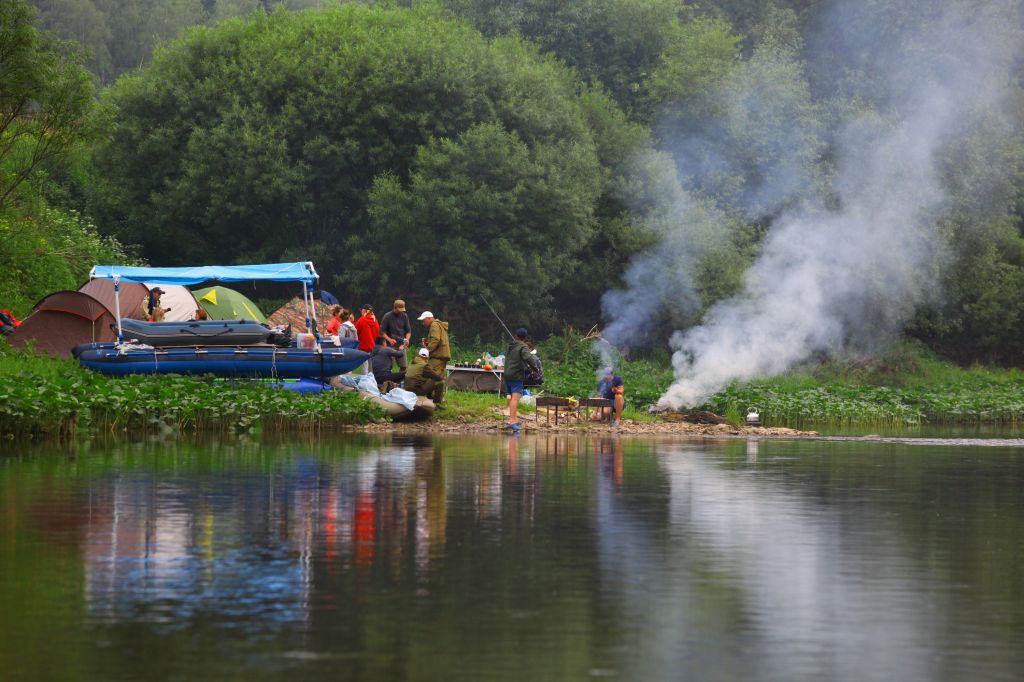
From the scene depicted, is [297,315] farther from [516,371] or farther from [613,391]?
[516,371]

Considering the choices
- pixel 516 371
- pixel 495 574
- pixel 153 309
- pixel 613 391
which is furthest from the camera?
pixel 153 309

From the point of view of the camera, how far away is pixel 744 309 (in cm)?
4541

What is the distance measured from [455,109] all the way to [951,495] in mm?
37788

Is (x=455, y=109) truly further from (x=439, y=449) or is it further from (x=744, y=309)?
(x=439, y=449)

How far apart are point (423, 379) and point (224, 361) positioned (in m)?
4.15

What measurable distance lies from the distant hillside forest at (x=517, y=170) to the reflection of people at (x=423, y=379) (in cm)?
1788

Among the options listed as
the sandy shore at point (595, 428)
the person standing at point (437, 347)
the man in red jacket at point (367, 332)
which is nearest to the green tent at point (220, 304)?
the man in red jacket at point (367, 332)

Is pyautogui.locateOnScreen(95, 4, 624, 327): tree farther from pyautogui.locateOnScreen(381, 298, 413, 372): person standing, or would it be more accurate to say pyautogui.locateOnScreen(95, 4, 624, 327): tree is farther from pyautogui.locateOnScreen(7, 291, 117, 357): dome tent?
pyautogui.locateOnScreen(381, 298, 413, 372): person standing

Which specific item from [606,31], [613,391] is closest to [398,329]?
[613,391]

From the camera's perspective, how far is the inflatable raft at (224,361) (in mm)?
31062

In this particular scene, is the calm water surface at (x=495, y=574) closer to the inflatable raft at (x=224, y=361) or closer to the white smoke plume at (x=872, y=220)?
the inflatable raft at (x=224, y=361)

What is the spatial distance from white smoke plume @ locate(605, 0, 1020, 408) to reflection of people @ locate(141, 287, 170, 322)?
1347cm

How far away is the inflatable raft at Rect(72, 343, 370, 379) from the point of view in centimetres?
3106

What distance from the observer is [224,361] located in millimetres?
31500
